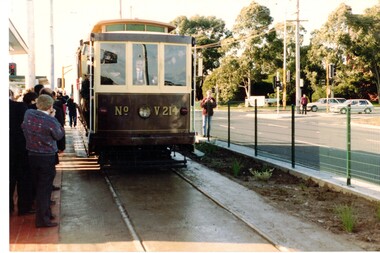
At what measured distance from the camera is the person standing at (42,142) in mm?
6398

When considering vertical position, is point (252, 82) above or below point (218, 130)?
above

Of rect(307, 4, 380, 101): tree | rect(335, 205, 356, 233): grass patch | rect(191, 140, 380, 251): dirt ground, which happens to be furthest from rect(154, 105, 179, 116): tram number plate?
rect(307, 4, 380, 101): tree

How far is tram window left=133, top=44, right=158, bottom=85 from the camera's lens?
10.7 m

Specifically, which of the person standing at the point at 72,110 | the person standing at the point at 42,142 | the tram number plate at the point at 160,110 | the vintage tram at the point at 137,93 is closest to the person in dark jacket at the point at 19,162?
the person standing at the point at 42,142

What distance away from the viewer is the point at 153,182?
10.1 metres

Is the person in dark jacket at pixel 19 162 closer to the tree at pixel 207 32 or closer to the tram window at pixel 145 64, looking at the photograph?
the tram window at pixel 145 64

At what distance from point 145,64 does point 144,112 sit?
1062 millimetres

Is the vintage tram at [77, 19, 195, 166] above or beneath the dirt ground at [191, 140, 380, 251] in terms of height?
above

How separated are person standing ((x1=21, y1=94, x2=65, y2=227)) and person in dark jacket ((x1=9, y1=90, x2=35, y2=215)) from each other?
596 millimetres

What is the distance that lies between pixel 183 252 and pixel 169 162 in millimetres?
4972

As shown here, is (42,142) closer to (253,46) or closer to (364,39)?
(253,46)

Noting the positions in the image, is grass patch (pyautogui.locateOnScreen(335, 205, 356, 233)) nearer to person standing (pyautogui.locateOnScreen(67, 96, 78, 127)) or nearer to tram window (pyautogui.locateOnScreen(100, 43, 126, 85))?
tram window (pyautogui.locateOnScreen(100, 43, 126, 85))

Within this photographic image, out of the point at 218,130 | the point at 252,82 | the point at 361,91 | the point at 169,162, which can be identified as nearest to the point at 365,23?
the point at 361,91
